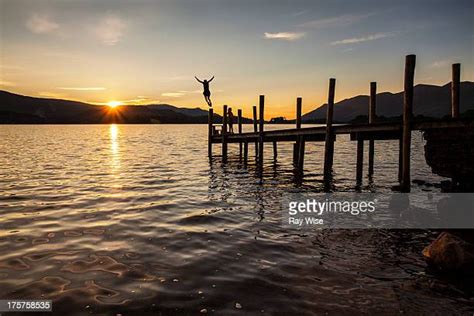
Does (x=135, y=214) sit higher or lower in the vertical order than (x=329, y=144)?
lower

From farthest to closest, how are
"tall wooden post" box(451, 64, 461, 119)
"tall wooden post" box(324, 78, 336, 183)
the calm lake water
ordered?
"tall wooden post" box(324, 78, 336, 183)
"tall wooden post" box(451, 64, 461, 119)
the calm lake water

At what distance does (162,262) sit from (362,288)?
4215 millimetres

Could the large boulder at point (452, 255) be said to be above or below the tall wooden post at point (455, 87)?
below

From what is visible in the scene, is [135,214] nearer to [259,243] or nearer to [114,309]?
[259,243]

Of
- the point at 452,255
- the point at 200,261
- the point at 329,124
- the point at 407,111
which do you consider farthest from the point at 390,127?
the point at 200,261

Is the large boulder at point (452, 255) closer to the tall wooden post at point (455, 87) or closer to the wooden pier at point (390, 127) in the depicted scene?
the wooden pier at point (390, 127)

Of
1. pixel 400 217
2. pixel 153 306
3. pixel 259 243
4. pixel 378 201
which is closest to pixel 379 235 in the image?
pixel 400 217

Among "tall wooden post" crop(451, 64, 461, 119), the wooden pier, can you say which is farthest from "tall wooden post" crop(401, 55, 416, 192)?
"tall wooden post" crop(451, 64, 461, 119)

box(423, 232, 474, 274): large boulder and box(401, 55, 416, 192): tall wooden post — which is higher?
box(401, 55, 416, 192): tall wooden post

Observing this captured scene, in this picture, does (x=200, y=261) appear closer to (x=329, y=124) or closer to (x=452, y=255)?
(x=452, y=255)

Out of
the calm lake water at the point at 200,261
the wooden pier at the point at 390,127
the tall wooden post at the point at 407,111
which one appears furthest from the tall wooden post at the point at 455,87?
the calm lake water at the point at 200,261

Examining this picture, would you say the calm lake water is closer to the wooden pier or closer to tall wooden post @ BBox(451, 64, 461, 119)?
the wooden pier

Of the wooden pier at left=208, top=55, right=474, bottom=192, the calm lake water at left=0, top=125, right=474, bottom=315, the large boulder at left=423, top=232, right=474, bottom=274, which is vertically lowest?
the calm lake water at left=0, top=125, right=474, bottom=315

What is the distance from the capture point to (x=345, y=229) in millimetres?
10078
